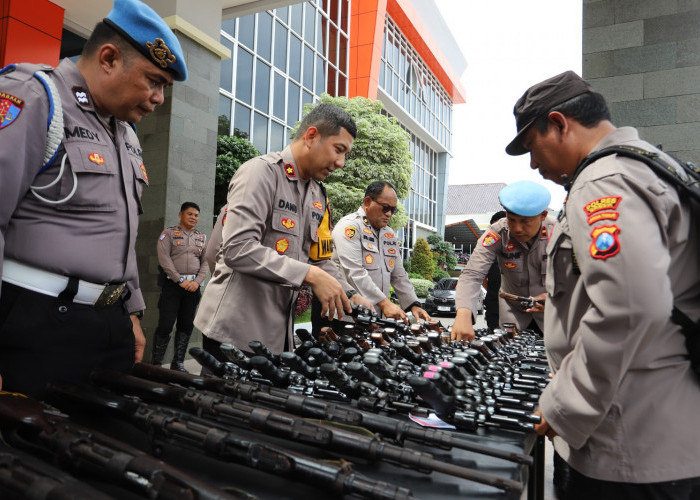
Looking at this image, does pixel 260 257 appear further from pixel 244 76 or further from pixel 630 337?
pixel 244 76

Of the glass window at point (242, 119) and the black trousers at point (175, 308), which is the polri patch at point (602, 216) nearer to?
the black trousers at point (175, 308)

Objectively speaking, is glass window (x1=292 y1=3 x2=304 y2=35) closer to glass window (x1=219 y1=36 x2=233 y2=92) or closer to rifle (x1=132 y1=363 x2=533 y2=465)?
glass window (x1=219 y1=36 x2=233 y2=92)

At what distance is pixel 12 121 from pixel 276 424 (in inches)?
43.8

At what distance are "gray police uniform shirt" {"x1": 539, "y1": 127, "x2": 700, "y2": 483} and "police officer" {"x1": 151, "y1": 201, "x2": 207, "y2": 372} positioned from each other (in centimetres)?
529

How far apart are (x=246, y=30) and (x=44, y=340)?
45.0ft

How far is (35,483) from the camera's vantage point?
2.71 ft

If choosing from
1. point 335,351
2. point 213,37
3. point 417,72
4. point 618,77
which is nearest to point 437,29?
point 417,72

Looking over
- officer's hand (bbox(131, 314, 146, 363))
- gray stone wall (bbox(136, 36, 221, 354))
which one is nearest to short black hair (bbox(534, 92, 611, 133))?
officer's hand (bbox(131, 314, 146, 363))

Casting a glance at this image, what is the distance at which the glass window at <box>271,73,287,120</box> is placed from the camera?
15.1 meters

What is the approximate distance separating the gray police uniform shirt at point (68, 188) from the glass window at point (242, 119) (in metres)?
11.9

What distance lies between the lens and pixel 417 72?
28797mm

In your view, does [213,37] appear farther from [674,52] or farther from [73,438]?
[73,438]

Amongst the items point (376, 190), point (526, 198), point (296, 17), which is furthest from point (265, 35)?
point (526, 198)

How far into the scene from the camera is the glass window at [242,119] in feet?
42.4
